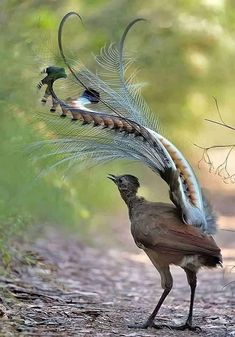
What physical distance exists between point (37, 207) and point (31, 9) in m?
1.87

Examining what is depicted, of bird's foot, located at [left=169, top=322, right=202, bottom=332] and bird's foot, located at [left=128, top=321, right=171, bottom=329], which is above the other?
bird's foot, located at [left=169, top=322, right=202, bottom=332]

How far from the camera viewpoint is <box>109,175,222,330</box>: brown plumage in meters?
5.55

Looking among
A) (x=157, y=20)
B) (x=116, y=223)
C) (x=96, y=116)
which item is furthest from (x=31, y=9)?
(x=116, y=223)

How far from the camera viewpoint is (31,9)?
27.7ft

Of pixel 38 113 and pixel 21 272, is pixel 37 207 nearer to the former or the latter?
pixel 21 272

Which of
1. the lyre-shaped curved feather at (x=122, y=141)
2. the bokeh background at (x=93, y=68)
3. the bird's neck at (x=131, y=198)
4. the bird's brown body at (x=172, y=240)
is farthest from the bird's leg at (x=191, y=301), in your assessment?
the bokeh background at (x=93, y=68)

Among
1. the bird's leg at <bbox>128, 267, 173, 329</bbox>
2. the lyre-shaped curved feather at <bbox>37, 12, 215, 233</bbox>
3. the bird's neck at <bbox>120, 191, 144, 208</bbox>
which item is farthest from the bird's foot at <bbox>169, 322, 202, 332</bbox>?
the bird's neck at <bbox>120, 191, 144, 208</bbox>

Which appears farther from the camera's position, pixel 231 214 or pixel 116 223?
pixel 231 214

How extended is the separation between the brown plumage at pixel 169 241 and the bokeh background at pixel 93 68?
81 cm

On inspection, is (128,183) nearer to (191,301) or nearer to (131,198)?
Result: (131,198)

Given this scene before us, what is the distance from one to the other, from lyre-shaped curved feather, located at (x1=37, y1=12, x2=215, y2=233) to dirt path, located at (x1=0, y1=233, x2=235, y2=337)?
0.88m

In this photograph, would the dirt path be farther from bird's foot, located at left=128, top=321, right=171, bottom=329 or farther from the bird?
the bird

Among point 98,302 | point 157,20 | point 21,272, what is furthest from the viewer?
point 157,20

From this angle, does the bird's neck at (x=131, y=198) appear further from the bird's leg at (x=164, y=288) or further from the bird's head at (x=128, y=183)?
the bird's leg at (x=164, y=288)
